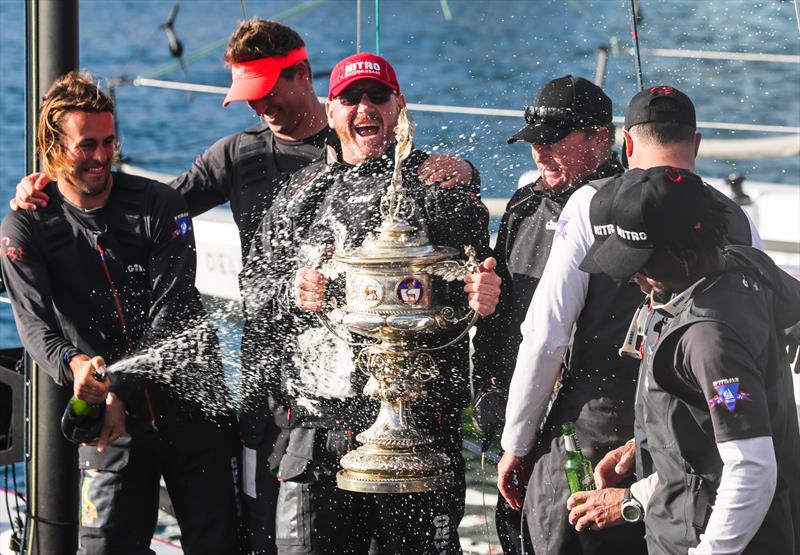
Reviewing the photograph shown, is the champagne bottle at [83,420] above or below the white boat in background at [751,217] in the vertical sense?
below

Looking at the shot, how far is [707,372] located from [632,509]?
57 cm

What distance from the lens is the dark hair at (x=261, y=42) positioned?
4.82m

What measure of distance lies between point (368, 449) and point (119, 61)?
1104 inches

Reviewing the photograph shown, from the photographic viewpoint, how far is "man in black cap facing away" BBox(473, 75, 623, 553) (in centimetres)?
399

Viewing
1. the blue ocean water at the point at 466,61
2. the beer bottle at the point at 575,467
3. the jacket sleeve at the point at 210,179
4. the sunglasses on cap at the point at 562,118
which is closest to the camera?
the beer bottle at the point at 575,467

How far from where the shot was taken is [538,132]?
3.99 meters

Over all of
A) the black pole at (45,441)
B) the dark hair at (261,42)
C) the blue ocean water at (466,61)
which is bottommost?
the black pole at (45,441)

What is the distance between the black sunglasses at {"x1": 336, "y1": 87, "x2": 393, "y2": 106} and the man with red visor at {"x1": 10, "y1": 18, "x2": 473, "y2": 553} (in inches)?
12.7

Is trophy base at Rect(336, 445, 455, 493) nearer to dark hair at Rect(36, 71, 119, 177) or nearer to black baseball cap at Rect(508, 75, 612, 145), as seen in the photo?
black baseball cap at Rect(508, 75, 612, 145)

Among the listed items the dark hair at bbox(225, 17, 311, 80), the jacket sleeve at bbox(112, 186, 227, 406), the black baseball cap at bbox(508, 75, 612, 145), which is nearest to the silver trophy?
the black baseball cap at bbox(508, 75, 612, 145)

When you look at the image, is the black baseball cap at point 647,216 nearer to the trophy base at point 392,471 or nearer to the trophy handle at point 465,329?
the trophy handle at point 465,329

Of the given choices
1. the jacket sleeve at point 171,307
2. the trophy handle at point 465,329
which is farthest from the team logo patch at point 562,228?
the jacket sleeve at point 171,307

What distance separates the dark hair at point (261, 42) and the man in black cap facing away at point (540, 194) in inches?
44.1

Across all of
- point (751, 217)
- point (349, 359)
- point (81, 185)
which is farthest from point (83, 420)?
point (751, 217)
